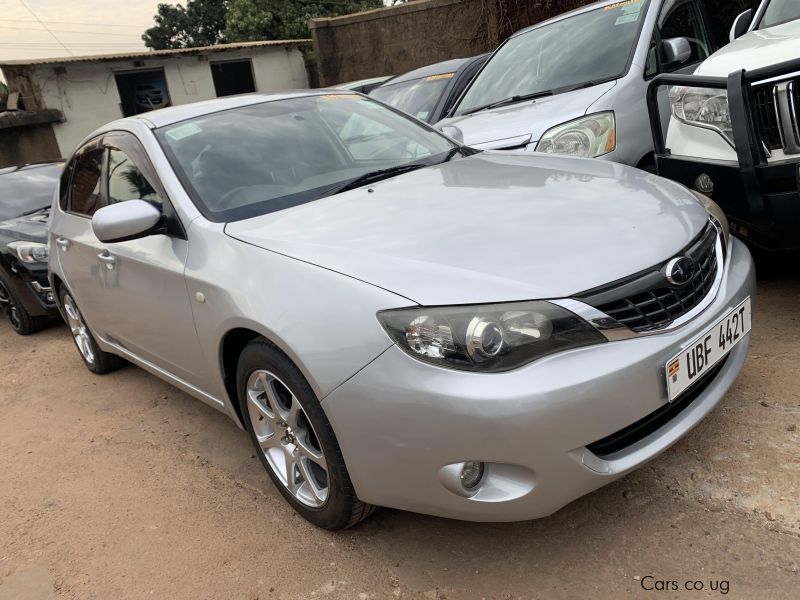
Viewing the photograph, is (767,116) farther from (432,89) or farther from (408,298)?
(432,89)

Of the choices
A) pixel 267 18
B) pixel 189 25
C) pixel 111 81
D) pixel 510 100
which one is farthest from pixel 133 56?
pixel 189 25

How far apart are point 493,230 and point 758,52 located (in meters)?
2.10

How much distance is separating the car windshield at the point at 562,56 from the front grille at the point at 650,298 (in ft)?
8.96

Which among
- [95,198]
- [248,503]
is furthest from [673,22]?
[248,503]

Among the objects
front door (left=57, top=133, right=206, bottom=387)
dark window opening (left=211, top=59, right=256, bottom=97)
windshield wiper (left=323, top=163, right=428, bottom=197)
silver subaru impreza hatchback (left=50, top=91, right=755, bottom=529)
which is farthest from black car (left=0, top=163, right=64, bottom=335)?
dark window opening (left=211, top=59, right=256, bottom=97)

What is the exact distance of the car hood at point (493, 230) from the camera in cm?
197

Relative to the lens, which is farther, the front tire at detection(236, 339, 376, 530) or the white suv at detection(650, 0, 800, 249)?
the white suv at detection(650, 0, 800, 249)

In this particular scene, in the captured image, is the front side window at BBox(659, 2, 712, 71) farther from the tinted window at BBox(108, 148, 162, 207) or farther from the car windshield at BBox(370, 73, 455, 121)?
the tinted window at BBox(108, 148, 162, 207)

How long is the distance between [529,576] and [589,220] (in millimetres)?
1158

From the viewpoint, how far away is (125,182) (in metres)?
3.37

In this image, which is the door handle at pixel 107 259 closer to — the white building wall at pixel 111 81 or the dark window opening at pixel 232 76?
the white building wall at pixel 111 81

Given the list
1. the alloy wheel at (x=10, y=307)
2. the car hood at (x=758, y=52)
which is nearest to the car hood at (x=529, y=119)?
the car hood at (x=758, y=52)

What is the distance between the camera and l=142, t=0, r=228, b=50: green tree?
51.3m

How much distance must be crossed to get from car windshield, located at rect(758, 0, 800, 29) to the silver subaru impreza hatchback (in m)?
2.17
